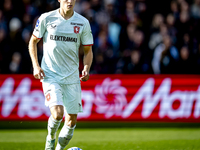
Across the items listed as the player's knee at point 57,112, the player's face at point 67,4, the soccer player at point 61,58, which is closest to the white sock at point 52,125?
the soccer player at point 61,58

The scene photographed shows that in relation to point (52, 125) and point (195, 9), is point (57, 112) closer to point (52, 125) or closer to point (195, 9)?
point (52, 125)

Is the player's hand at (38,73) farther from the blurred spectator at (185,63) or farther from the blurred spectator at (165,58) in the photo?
the blurred spectator at (185,63)

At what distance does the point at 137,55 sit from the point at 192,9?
405cm

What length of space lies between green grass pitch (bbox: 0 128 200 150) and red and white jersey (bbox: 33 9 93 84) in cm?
230

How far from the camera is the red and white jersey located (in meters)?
5.70

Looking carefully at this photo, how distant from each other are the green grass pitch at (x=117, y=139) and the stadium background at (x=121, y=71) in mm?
202

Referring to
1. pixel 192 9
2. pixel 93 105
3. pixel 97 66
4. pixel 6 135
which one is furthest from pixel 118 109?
pixel 192 9

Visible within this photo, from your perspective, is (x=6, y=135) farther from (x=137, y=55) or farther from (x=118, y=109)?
→ (x=137, y=55)

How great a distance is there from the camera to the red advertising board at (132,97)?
1045 centimetres

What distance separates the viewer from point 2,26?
11.7 m

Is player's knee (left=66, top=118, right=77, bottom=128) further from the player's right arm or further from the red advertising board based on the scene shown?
the red advertising board

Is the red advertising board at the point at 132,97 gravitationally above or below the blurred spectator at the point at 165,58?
below

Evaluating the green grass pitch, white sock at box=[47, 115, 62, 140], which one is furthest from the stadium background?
white sock at box=[47, 115, 62, 140]

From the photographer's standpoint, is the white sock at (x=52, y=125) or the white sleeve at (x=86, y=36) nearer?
the white sock at (x=52, y=125)
